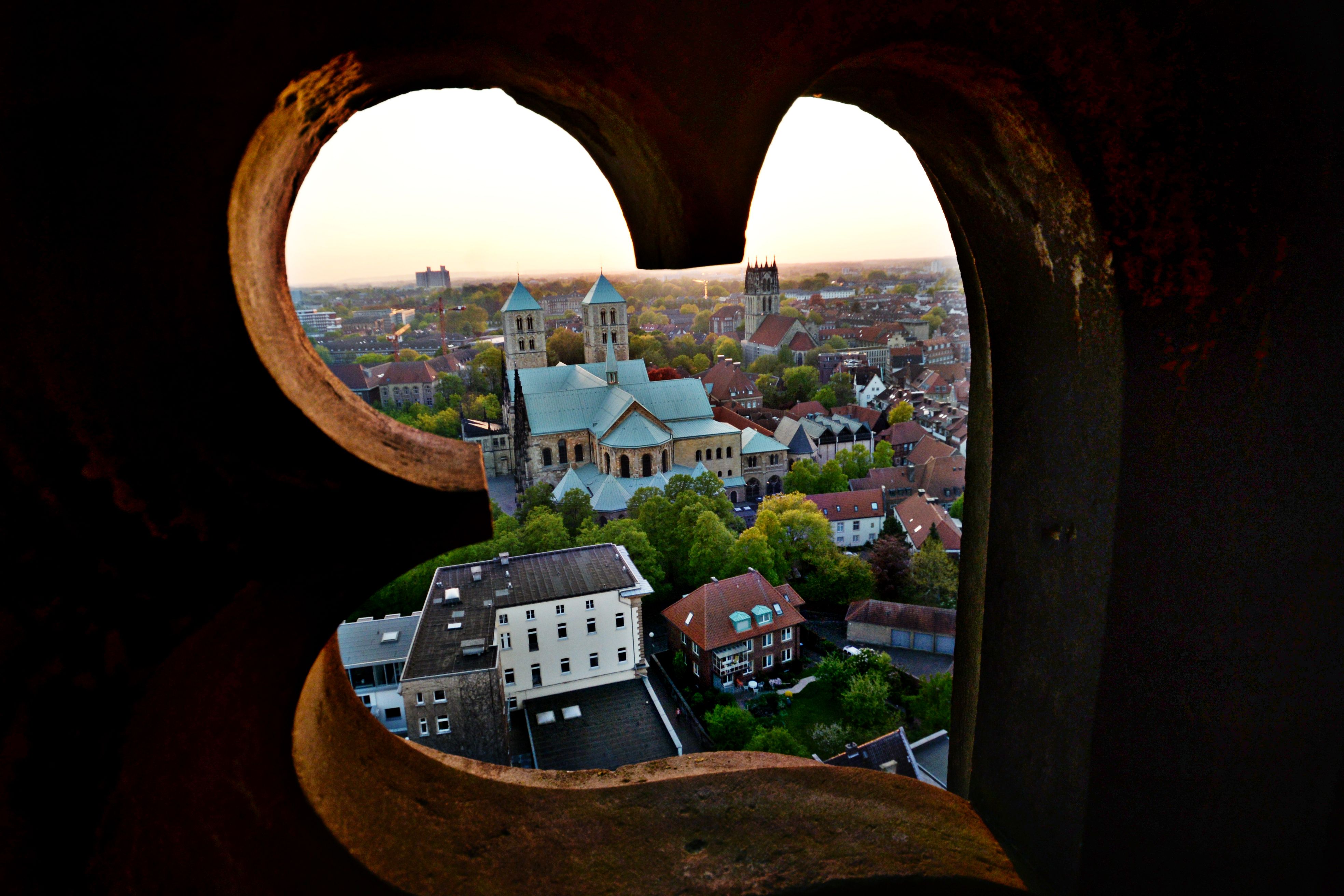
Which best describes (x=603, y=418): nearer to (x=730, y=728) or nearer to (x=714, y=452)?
(x=714, y=452)

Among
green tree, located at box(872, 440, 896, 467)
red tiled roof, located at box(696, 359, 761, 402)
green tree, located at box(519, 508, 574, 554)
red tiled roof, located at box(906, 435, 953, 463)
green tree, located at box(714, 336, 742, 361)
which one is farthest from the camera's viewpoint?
green tree, located at box(714, 336, 742, 361)

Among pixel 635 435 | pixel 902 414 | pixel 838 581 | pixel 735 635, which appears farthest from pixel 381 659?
pixel 902 414

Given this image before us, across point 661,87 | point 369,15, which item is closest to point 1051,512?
point 661,87

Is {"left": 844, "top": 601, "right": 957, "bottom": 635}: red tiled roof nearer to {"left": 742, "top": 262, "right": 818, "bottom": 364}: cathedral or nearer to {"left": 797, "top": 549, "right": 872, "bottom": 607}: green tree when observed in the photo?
{"left": 797, "top": 549, "right": 872, "bottom": 607}: green tree

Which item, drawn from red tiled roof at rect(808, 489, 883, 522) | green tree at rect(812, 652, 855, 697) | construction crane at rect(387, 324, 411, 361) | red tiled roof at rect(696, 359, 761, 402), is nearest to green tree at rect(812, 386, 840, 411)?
red tiled roof at rect(696, 359, 761, 402)

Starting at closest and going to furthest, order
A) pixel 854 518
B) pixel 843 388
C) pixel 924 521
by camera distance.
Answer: pixel 924 521
pixel 854 518
pixel 843 388
